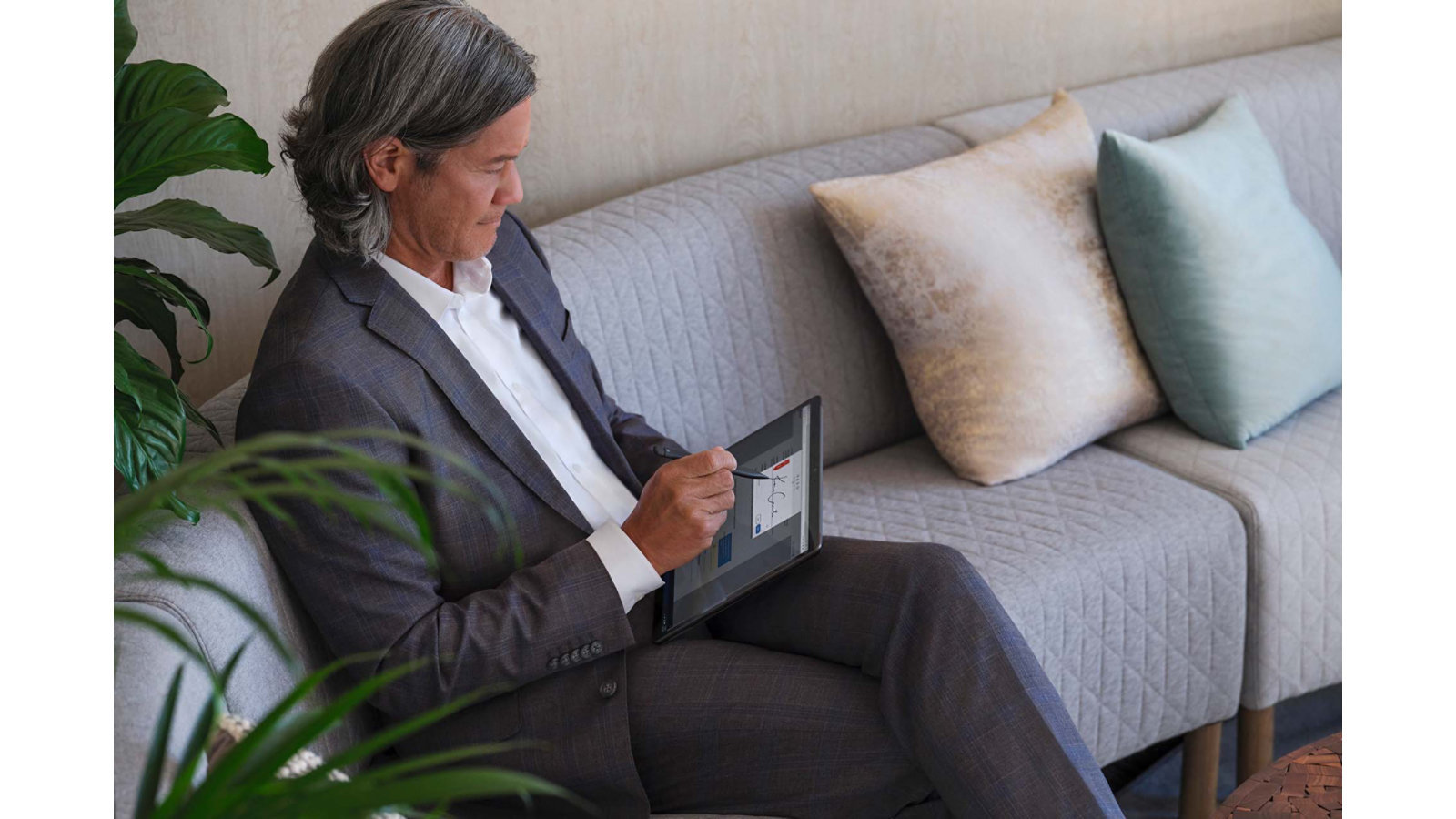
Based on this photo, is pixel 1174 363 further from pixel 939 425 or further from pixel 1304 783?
pixel 1304 783

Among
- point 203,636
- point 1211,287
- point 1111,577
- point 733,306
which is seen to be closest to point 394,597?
point 203,636

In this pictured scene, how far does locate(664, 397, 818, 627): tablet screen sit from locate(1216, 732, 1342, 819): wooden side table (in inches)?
19.1

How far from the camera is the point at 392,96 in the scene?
4.33 feet

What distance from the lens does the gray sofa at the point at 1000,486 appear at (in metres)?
1.78

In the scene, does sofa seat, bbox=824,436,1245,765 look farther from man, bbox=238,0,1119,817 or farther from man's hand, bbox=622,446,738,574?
man's hand, bbox=622,446,738,574

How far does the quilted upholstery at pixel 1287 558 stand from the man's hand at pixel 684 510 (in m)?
0.86

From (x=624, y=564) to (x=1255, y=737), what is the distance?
1081 mm

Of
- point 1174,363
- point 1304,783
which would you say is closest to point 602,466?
point 1304,783

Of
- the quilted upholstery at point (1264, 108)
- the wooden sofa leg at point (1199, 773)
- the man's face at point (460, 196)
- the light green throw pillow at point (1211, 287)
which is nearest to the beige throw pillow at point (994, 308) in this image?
the light green throw pillow at point (1211, 287)

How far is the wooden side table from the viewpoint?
47.8 inches

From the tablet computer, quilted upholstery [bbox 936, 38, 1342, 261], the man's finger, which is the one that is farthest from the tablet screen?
quilted upholstery [bbox 936, 38, 1342, 261]

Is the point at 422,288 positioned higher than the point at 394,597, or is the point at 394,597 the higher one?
the point at 422,288

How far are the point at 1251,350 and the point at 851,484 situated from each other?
0.63m

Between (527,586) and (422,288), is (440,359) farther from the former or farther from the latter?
(527,586)
